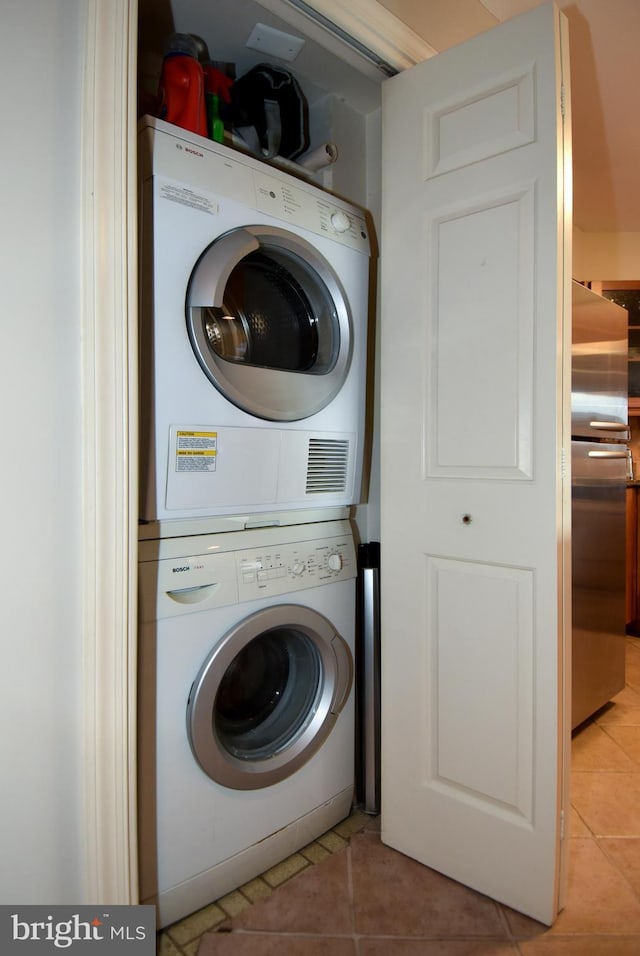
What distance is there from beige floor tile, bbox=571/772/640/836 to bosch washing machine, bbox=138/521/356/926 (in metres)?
0.74

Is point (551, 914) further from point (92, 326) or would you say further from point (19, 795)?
point (92, 326)

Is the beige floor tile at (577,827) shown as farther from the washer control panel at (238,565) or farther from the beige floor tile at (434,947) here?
the washer control panel at (238,565)

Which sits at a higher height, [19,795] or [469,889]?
[19,795]

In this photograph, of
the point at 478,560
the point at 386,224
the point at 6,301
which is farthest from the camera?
the point at 386,224

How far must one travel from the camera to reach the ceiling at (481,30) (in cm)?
146

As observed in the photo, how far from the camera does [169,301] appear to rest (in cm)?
121

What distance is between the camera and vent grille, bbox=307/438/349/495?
153cm

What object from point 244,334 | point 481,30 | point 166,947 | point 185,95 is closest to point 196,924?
point 166,947

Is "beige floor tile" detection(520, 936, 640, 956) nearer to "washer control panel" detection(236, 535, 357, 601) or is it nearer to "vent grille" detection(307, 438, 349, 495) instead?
"washer control panel" detection(236, 535, 357, 601)

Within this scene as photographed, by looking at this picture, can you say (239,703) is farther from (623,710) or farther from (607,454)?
(623,710)

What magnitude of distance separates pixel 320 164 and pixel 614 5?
97cm

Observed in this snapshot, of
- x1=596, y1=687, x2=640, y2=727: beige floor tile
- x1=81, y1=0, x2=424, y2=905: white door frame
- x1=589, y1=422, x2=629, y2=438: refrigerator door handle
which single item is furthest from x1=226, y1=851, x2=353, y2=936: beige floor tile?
x1=589, y1=422, x2=629, y2=438: refrigerator door handle

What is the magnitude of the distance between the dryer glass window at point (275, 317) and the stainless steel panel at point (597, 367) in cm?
95

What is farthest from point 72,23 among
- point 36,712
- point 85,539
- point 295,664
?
point 295,664
